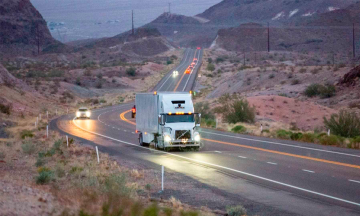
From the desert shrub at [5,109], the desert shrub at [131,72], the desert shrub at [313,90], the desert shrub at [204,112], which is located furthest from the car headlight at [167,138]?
the desert shrub at [131,72]

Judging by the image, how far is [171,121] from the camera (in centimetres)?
2644

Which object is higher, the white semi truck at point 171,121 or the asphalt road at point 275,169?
the white semi truck at point 171,121

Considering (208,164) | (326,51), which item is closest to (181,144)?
(208,164)

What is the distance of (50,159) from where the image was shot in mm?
22422

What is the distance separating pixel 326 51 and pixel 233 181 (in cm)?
14654

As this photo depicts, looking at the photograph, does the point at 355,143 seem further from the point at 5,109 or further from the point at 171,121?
the point at 5,109

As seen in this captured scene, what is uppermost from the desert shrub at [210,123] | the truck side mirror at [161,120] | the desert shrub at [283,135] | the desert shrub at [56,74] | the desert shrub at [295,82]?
the desert shrub at [56,74]

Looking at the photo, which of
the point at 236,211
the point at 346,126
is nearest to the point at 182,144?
the point at 346,126

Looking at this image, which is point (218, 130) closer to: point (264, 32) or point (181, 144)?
point (181, 144)

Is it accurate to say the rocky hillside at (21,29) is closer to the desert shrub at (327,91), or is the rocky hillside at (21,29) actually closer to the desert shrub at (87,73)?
the desert shrub at (87,73)

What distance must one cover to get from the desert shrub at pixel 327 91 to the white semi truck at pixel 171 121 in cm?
3839

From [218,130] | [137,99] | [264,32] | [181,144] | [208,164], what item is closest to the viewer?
[208,164]

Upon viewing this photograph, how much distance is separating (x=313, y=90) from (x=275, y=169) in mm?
46842

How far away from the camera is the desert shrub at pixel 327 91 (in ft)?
204
